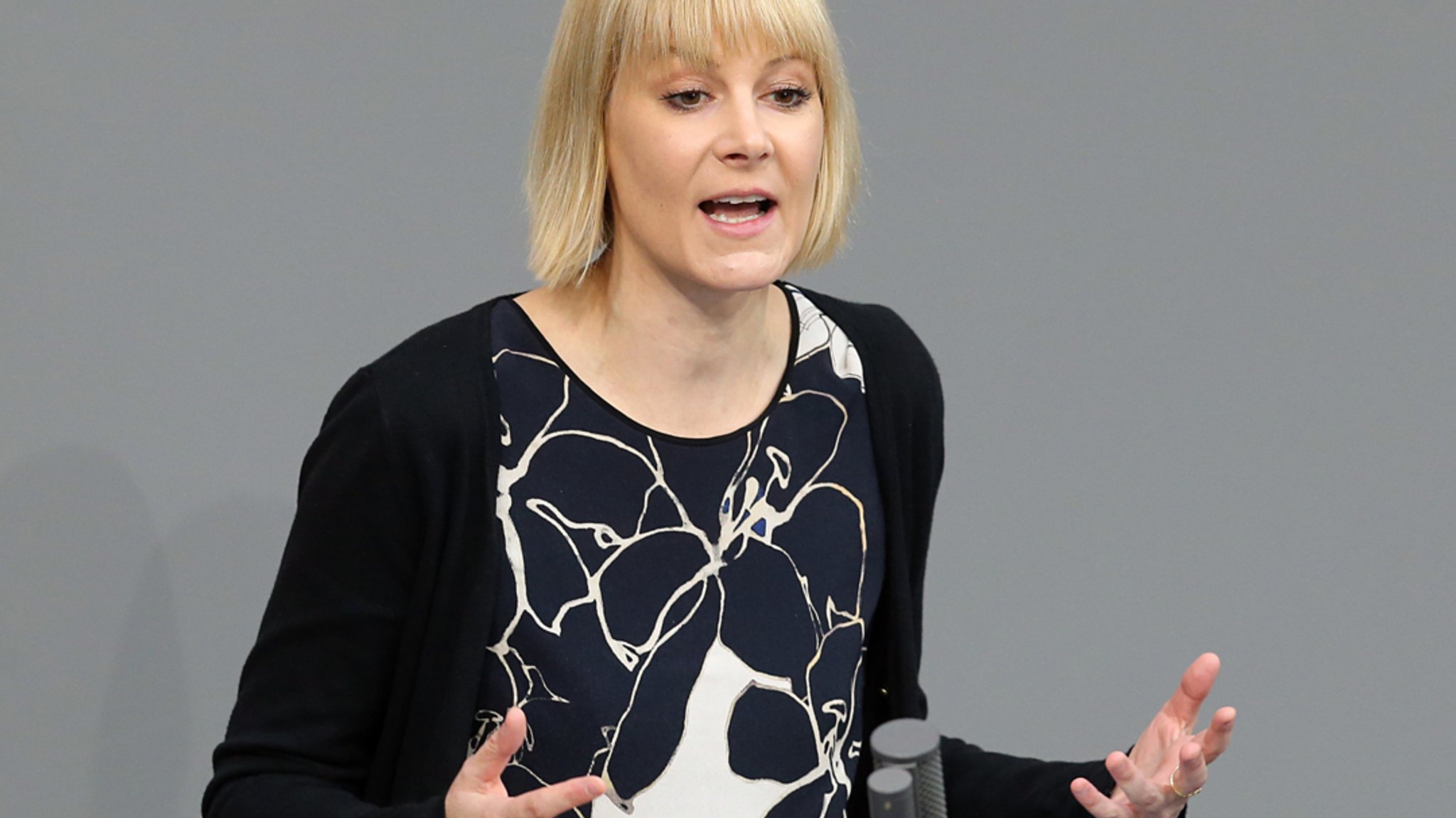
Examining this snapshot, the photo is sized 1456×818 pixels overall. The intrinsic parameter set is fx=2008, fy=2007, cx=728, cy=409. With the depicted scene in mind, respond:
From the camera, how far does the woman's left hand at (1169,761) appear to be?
147 cm

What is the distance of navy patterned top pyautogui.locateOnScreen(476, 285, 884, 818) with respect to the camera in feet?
5.17

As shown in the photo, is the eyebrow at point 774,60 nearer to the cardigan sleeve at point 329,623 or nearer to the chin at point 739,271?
the chin at point 739,271

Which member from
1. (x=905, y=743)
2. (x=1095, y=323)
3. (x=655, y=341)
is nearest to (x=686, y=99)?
(x=655, y=341)

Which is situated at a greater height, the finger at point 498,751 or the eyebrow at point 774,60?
the eyebrow at point 774,60

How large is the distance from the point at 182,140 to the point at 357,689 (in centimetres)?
74

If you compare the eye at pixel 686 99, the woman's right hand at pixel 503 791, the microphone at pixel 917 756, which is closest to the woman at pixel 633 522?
the eye at pixel 686 99

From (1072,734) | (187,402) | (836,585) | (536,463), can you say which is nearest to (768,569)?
(836,585)

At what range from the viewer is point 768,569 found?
166cm

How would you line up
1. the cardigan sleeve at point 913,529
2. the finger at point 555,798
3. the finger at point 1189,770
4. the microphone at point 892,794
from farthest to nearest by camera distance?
1. the cardigan sleeve at point 913,529
2. the finger at point 1189,770
3. the finger at point 555,798
4. the microphone at point 892,794

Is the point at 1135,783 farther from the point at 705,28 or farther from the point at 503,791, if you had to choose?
the point at 705,28

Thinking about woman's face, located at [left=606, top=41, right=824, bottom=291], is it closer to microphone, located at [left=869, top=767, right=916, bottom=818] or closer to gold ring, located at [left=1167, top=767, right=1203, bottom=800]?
gold ring, located at [left=1167, top=767, right=1203, bottom=800]

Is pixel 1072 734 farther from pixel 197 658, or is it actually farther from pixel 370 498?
pixel 370 498

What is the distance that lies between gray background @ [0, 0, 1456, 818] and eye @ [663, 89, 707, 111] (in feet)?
2.29

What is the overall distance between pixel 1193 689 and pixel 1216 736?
0.13 ft
